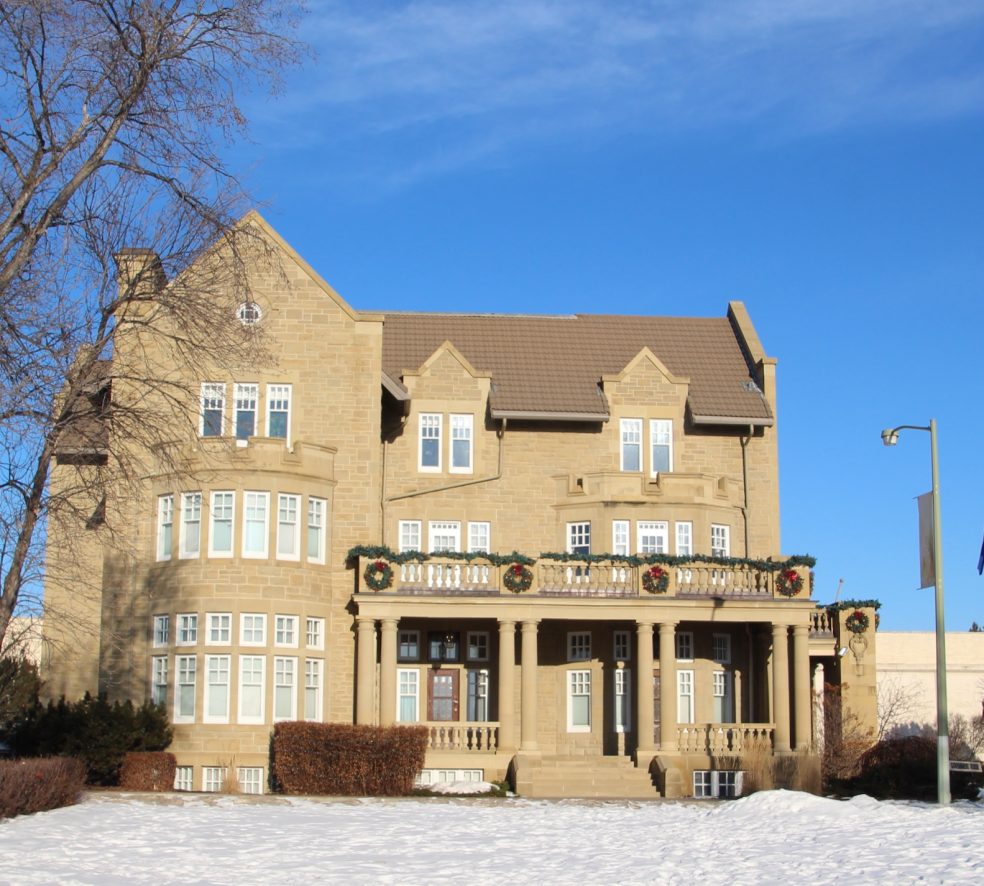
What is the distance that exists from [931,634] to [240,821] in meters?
49.9

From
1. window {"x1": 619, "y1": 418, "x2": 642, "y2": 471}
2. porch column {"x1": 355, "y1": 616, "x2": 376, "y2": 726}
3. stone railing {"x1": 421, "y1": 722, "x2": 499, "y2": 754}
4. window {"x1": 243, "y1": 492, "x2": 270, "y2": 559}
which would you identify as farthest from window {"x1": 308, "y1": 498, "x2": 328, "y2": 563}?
window {"x1": 619, "y1": 418, "x2": 642, "y2": 471}

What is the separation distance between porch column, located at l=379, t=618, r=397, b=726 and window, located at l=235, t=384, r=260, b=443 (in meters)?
5.91

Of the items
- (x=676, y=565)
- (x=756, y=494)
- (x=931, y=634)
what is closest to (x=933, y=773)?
(x=676, y=565)

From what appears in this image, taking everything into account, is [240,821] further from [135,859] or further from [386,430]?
[386,430]

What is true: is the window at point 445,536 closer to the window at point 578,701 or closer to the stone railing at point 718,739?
the window at point 578,701

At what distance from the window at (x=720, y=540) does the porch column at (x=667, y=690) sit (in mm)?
3722

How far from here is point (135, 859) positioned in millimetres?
21344

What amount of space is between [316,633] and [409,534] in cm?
451

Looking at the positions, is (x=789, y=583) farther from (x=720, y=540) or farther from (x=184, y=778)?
(x=184, y=778)

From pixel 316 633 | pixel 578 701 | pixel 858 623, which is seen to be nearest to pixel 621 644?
pixel 578 701

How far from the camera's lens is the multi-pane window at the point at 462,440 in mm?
40156

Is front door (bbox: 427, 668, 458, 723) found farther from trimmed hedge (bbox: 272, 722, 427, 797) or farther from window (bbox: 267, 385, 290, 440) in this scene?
window (bbox: 267, 385, 290, 440)

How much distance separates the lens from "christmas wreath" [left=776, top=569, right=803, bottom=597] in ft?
121

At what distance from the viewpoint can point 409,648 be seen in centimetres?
3888
